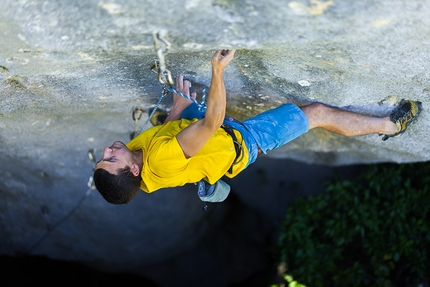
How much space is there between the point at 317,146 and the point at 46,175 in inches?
85.6

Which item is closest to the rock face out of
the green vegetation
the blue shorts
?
the blue shorts

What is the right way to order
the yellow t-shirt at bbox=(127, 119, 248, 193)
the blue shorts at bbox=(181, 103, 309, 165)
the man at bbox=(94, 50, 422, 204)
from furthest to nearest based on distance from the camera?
1. the blue shorts at bbox=(181, 103, 309, 165)
2. the yellow t-shirt at bbox=(127, 119, 248, 193)
3. the man at bbox=(94, 50, 422, 204)

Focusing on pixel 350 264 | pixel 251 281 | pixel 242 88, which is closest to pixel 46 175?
pixel 242 88

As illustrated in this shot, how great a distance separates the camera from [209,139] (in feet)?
7.95

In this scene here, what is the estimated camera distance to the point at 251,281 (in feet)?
17.3

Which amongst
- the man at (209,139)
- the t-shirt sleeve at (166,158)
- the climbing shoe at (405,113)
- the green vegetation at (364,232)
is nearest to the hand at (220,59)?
the man at (209,139)

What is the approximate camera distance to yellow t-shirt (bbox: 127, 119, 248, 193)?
Result: 2344 millimetres

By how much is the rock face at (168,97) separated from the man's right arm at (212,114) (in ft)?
0.31

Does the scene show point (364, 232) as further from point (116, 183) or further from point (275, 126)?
point (116, 183)

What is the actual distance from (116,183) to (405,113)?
157 cm

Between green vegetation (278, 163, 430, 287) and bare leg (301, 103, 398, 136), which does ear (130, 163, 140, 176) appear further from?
green vegetation (278, 163, 430, 287)

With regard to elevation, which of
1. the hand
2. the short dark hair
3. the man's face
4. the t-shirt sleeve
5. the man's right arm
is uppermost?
the hand

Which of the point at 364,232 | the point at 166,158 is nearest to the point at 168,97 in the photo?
the point at 166,158

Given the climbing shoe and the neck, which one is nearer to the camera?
the neck
